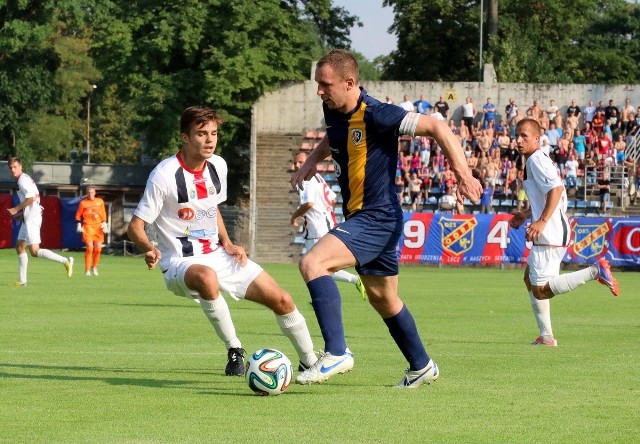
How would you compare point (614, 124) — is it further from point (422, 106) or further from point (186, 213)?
point (186, 213)

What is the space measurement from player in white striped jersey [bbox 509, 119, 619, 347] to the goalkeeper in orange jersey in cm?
1861

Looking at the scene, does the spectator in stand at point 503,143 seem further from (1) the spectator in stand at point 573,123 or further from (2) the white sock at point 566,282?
(2) the white sock at point 566,282

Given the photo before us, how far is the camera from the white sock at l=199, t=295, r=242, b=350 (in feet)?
32.5

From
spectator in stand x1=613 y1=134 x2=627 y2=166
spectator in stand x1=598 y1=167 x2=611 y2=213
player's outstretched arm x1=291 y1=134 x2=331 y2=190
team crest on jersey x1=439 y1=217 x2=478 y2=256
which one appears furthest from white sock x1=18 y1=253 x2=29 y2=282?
spectator in stand x1=613 y1=134 x2=627 y2=166

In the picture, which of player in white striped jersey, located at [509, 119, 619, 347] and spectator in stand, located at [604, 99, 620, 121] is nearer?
player in white striped jersey, located at [509, 119, 619, 347]

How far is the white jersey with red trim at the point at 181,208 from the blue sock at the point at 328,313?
1.38m

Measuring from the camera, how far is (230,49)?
51.1m

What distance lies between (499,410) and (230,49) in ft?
145

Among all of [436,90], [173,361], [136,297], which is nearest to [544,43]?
[436,90]

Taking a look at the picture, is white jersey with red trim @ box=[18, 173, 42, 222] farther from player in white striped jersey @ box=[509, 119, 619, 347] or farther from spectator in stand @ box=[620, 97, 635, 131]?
spectator in stand @ box=[620, 97, 635, 131]

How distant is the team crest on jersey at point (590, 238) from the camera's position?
3684 centimetres

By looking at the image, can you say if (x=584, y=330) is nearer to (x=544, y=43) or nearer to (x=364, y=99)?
(x=364, y=99)

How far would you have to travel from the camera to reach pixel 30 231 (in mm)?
25688

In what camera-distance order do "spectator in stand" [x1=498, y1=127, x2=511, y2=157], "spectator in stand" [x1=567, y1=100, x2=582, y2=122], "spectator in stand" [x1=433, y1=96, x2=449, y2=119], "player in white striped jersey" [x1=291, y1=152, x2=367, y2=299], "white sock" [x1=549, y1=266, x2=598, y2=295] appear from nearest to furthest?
1. "white sock" [x1=549, y1=266, x2=598, y2=295]
2. "player in white striped jersey" [x1=291, y1=152, x2=367, y2=299]
3. "spectator in stand" [x1=498, y1=127, x2=511, y2=157]
4. "spectator in stand" [x1=567, y1=100, x2=582, y2=122]
5. "spectator in stand" [x1=433, y1=96, x2=449, y2=119]
